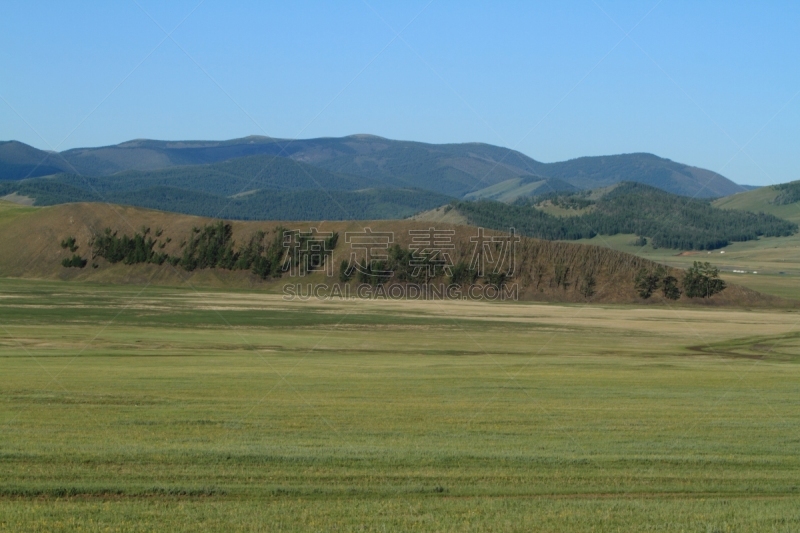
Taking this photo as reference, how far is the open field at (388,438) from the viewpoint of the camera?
45.3 ft

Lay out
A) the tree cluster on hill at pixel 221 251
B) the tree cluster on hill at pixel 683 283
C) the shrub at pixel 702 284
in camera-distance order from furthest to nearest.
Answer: the tree cluster on hill at pixel 221 251
the tree cluster on hill at pixel 683 283
the shrub at pixel 702 284

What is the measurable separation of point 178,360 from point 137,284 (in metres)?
70.8

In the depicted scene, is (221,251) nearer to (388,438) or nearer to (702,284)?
(702,284)

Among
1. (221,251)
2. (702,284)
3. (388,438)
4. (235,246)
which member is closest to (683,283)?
(702,284)

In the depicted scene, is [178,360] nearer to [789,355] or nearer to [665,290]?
[789,355]

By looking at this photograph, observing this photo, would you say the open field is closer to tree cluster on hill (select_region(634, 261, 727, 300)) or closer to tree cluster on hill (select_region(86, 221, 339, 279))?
tree cluster on hill (select_region(634, 261, 727, 300))

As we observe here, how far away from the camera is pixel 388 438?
1953cm

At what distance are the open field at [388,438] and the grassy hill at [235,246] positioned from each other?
53196 mm

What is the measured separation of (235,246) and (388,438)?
92161 millimetres

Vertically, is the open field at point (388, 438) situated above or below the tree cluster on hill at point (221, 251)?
below

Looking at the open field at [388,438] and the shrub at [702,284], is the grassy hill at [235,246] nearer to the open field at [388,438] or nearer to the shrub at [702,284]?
the shrub at [702,284]

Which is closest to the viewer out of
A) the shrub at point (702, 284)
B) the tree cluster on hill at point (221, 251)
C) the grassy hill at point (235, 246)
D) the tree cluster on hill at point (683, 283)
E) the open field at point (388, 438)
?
the open field at point (388, 438)

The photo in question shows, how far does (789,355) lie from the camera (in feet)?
155

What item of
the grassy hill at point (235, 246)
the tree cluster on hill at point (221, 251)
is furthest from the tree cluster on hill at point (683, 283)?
the tree cluster on hill at point (221, 251)
